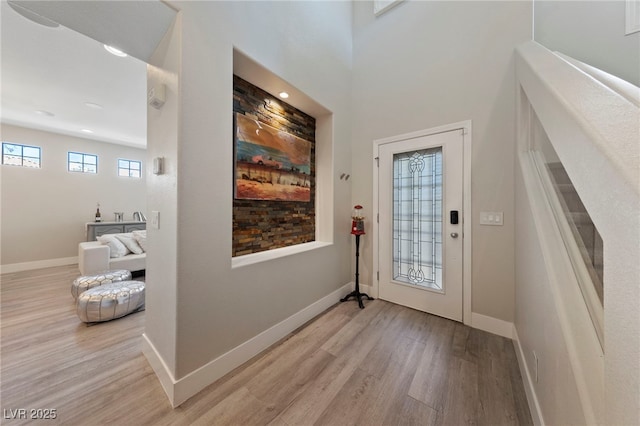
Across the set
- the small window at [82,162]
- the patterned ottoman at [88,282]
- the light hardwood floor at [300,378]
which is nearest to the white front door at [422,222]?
the light hardwood floor at [300,378]

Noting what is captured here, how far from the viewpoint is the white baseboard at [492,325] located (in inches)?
83.5

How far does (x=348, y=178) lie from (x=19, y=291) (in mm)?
5191

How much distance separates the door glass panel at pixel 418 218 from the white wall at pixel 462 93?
1.11ft

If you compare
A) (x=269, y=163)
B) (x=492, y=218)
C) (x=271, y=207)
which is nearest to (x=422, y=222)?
(x=492, y=218)

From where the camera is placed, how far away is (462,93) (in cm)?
241

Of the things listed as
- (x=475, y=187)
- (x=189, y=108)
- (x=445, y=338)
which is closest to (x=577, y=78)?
(x=475, y=187)

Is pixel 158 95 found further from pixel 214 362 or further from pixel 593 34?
pixel 593 34

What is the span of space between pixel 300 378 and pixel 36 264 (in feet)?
21.5

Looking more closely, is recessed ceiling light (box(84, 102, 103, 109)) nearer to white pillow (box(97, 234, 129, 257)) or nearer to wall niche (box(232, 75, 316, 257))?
white pillow (box(97, 234, 129, 257))

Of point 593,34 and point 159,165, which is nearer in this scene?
point 159,165

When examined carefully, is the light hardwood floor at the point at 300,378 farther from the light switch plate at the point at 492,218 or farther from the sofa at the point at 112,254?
the sofa at the point at 112,254

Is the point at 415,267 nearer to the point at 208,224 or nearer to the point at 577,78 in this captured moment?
the point at 577,78

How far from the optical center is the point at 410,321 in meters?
2.40

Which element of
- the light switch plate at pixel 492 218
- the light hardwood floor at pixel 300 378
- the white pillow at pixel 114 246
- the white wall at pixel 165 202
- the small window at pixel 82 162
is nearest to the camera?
the light hardwood floor at pixel 300 378
